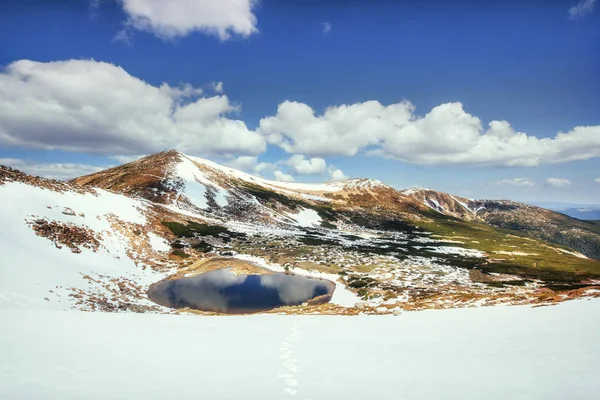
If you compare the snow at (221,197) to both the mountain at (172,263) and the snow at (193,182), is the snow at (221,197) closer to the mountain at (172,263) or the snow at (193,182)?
the snow at (193,182)

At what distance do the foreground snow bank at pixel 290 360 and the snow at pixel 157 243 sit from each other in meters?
50.4

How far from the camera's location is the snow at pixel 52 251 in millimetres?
30203

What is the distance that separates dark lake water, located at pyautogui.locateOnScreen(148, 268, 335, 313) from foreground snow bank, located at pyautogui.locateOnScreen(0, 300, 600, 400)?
26.3 meters

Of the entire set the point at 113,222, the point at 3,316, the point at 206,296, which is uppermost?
the point at 113,222

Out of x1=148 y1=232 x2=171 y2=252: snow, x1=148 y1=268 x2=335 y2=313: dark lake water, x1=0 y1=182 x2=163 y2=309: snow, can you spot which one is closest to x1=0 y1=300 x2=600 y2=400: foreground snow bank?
x1=0 y1=182 x2=163 y2=309: snow

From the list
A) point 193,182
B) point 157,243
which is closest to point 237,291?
point 157,243

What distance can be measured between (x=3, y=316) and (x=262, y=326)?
11848 mm

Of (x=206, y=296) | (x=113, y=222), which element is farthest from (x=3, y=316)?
(x=113, y=222)

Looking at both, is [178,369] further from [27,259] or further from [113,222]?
[113,222]

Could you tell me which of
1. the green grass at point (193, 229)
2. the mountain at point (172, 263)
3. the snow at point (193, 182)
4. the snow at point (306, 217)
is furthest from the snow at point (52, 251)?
the snow at point (306, 217)

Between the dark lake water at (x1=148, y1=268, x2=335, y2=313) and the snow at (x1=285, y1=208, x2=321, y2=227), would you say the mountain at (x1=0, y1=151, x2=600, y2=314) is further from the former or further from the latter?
the snow at (x1=285, y1=208, x2=321, y2=227)

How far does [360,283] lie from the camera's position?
51.8 m

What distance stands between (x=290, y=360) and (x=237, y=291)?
126 feet

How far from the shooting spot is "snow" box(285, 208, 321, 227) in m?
152
